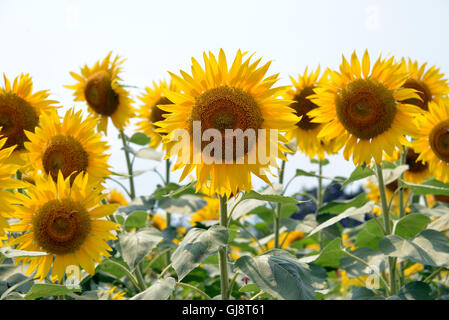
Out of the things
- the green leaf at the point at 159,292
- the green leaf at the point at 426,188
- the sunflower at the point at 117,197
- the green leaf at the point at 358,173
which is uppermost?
the green leaf at the point at 358,173

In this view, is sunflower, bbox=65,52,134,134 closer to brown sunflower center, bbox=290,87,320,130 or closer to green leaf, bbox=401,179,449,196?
brown sunflower center, bbox=290,87,320,130

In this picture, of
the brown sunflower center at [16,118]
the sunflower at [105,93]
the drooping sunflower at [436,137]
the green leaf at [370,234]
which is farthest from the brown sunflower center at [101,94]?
the drooping sunflower at [436,137]

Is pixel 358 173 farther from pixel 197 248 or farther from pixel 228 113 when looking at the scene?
pixel 197 248

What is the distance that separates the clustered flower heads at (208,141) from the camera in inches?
84.2

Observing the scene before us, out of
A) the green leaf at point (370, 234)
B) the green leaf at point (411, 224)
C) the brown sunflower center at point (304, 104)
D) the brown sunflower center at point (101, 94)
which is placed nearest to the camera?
the green leaf at point (411, 224)

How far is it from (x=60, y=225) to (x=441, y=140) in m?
2.38

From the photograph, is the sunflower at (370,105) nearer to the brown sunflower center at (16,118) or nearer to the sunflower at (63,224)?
the sunflower at (63,224)

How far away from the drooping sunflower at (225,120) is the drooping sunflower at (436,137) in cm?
138

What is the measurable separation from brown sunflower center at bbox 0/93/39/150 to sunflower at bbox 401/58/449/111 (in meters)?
2.50

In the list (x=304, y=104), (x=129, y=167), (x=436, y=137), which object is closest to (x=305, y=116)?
(x=304, y=104)

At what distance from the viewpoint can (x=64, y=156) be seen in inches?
101

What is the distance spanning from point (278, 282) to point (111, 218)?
1.18m

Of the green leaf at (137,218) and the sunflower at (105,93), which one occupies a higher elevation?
the sunflower at (105,93)
